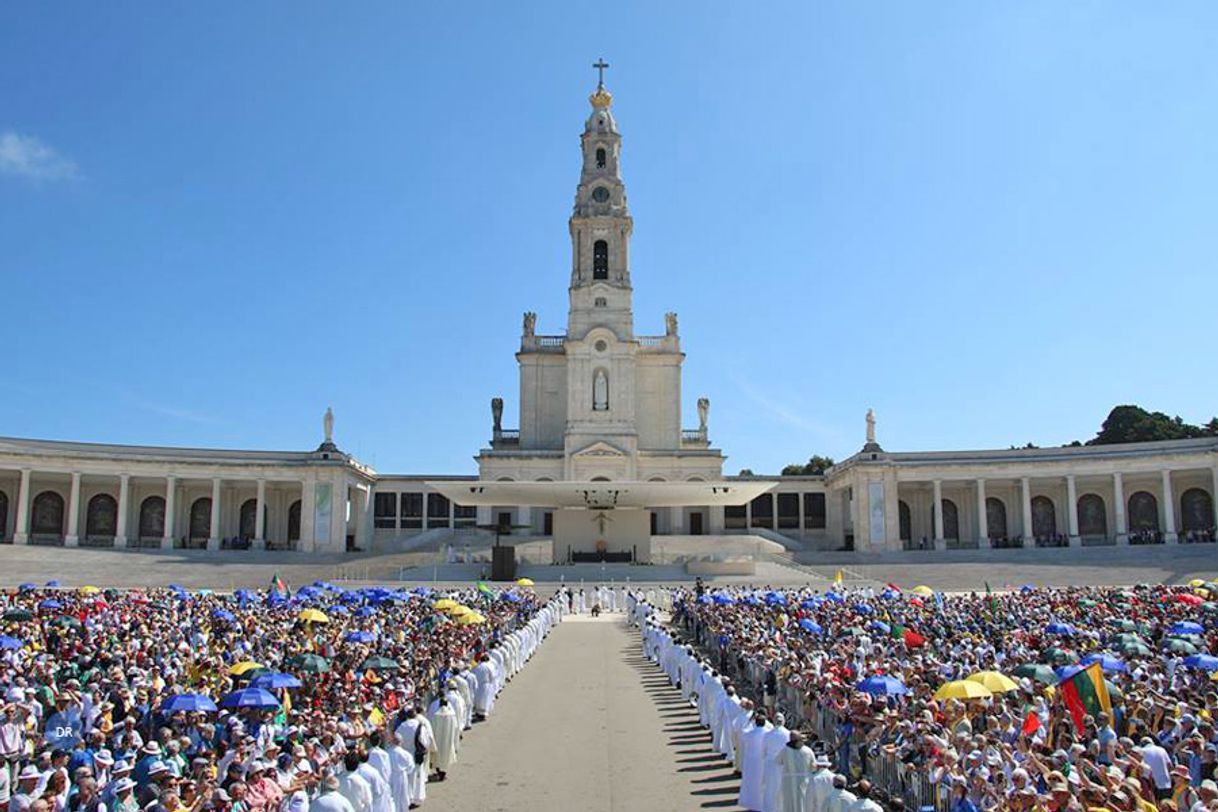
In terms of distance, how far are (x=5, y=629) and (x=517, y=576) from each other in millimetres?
30294

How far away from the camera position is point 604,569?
54312mm

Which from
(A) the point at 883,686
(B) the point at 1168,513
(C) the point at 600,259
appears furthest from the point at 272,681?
(C) the point at 600,259

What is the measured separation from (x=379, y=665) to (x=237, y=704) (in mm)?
5098

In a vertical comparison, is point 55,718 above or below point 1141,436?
below

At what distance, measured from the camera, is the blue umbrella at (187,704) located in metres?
13.1

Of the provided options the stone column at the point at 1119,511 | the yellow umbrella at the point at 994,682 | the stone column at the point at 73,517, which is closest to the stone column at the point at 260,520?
the stone column at the point at 73,517

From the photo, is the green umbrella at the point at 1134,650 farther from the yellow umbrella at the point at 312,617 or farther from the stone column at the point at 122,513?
the stone column at the point at 122,513

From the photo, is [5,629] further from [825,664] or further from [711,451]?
[711,451]

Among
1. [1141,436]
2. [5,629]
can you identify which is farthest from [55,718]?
[1141,436]

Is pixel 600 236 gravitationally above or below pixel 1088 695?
above

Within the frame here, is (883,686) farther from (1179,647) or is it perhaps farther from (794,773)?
(1179,647)

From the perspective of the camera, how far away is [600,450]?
7381cm

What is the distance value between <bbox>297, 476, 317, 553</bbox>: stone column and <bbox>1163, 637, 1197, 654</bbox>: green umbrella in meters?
54.0

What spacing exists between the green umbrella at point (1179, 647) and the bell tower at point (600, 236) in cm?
5869
